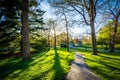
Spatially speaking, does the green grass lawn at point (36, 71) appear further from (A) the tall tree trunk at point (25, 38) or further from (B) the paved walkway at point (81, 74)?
(A) the tall tree trunk at point (25, 38)

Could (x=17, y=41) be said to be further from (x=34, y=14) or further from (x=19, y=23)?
(x=34, y=14)

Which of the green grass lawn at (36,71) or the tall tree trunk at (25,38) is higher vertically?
the tall tree trunk at (25,38)

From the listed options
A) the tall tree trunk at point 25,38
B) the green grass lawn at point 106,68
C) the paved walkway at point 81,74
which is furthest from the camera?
the tall tree trunk at point 25,38

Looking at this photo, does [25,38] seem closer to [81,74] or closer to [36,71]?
[36,71]

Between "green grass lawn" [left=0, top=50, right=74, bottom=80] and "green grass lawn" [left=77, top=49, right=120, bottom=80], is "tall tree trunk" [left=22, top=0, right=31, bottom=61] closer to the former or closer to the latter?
"green grass lawn" [left=0, top=50, right=74, bottom=80]

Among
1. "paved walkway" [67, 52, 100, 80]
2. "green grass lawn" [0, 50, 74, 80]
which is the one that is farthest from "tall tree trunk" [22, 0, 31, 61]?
"paved walkway" [67, 52, 100, 80]

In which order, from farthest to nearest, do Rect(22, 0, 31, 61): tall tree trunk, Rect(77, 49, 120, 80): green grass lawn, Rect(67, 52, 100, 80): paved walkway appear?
Rect(22, 0, 31, 61): tall tree trunk
Rect(77, 49, 120, 80): green grass lawn
Rect(67, 52, 100, 80): paved walkway

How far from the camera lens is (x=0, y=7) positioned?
19.2m

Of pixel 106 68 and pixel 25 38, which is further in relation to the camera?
Answer: pixel 25 38

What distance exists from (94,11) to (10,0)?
11.5 metres

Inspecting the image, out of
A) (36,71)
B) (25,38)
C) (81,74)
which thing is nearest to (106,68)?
(81,74)

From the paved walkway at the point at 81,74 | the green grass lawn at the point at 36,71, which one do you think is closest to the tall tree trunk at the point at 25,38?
the green grass lawn at the point at 36,71

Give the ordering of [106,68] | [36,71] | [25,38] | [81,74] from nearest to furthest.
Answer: [81,74]
[36,71]
[106,68]
[25,38]

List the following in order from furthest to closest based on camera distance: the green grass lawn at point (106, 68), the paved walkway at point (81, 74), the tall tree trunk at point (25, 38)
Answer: the tall tree trunk at point (25, 38) < the green grass lawn at point (106, 68) < the paved walkway at point (81, 74)
